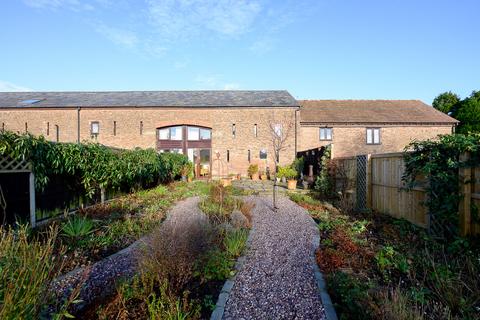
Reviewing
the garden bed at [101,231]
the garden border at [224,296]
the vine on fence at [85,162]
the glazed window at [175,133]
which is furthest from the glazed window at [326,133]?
the garden border at [224,296]

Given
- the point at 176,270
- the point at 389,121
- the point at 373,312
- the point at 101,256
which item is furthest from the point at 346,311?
the point at 389,121

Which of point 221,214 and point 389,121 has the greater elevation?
point 389,121

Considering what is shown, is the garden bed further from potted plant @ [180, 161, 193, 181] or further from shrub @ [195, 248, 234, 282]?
potted plant @ [180, 161, 193, 181]

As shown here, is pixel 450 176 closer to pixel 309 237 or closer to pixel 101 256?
pixel 309 237

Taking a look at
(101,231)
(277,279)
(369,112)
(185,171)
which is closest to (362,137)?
(369,112)

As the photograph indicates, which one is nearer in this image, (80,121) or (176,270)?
(176,270)

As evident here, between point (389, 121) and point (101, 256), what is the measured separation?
24199 millimetres

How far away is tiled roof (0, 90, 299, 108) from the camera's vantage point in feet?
72.1

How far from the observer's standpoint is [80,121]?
22109 millimetres

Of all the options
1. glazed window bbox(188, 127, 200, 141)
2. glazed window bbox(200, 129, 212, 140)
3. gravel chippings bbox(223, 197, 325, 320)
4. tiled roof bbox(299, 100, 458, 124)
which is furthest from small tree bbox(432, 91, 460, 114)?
gravel chippings bbox(223, 197, 325, 320)

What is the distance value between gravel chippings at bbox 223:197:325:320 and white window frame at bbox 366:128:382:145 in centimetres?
1949

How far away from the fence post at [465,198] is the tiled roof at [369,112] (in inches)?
724

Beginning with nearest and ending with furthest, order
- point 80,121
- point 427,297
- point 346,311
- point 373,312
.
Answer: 1. point 373,312
2. point 346,311
3. point 427,297
4. point 80,121

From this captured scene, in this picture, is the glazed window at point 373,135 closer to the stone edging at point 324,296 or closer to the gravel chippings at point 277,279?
the gravel chippings at point 277,279
